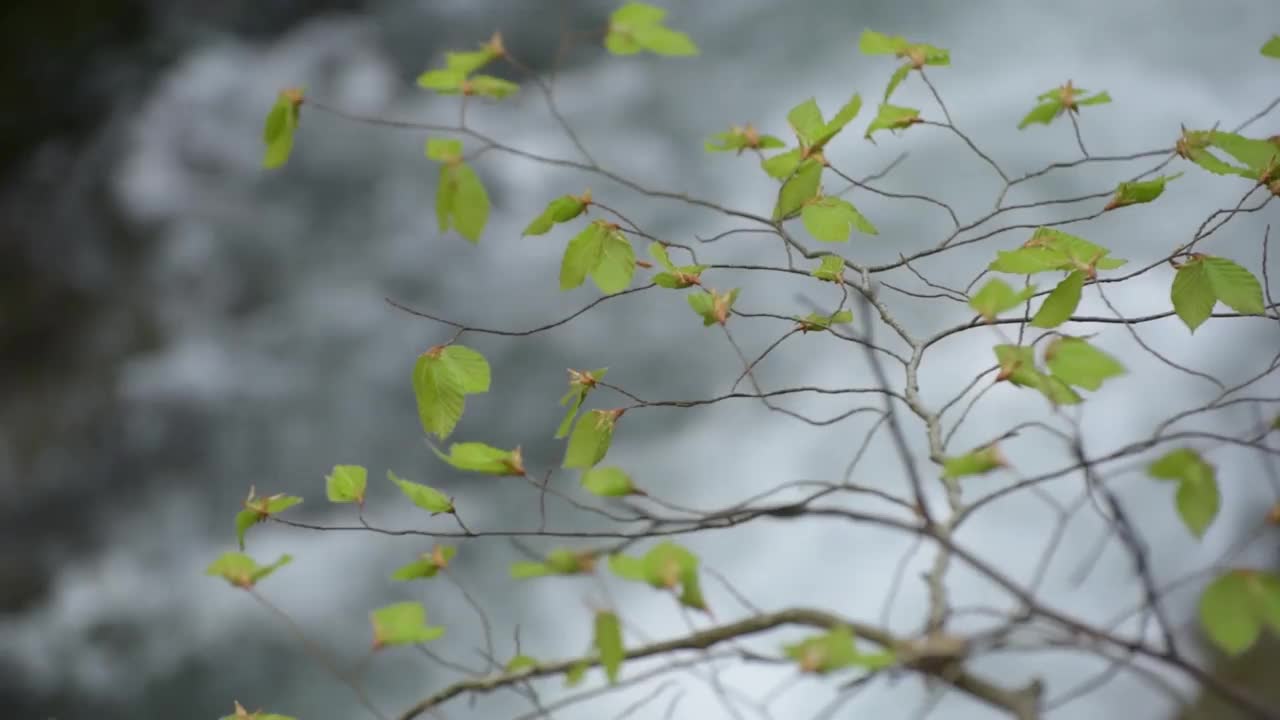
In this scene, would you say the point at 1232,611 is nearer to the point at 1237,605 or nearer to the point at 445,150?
the point at 1237,605

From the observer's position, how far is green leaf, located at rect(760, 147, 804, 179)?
34.7 inches

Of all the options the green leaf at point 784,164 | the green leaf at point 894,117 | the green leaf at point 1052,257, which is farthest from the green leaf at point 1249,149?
the green leaf at point 784,164

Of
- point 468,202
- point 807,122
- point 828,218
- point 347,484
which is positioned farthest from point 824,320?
point 347,484

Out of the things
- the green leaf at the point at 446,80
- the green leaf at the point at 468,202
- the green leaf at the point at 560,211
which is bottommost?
the green leaf at the point at 468,202

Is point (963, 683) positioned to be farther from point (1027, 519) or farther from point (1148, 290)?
point (1148, 290)

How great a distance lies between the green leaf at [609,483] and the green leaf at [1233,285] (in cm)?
54

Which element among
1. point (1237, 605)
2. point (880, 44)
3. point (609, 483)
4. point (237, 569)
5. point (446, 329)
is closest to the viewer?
point (1237, 605)

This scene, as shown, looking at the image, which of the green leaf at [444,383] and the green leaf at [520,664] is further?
the green leaf at [444,383]

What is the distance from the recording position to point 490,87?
907 mm

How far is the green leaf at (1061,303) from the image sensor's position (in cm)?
74

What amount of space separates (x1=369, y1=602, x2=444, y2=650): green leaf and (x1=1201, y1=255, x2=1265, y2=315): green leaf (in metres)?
0.69

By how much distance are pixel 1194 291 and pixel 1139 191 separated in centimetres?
10

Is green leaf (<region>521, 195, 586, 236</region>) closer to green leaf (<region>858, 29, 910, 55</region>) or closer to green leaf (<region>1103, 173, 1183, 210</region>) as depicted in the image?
green leaf (<region>858, 29, 910, 55</region>)

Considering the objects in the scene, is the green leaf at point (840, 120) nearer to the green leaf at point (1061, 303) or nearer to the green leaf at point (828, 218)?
the green leaf at point (828, 218)
